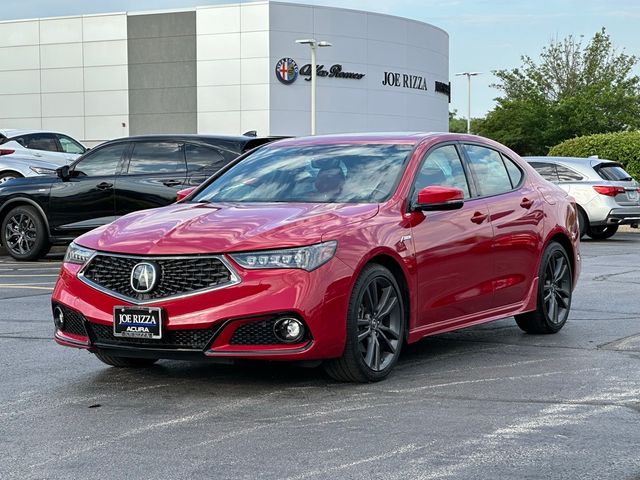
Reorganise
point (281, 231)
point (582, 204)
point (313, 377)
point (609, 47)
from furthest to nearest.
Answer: point (609, 47), point (582, 204), point (313, 377), point (281, 231)

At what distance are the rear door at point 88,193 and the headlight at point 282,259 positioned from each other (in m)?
9.76

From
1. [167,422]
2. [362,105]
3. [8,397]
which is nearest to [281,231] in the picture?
[167,422]

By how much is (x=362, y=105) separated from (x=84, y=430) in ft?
186

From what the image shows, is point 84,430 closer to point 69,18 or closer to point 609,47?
point 69,18

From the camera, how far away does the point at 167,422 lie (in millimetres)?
6004

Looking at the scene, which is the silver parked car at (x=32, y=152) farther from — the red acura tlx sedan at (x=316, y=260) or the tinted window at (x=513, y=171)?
the red acura tlx sedan at (x=316, y=260)

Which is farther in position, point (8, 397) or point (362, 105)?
point (362, 105)

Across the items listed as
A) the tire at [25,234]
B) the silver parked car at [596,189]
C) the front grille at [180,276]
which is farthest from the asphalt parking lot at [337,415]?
the silver parked car at [596,189]

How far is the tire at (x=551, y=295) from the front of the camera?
9.04 m

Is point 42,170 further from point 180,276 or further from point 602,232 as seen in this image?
point 180,276

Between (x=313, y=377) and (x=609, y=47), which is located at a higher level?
(x=609, y=47)

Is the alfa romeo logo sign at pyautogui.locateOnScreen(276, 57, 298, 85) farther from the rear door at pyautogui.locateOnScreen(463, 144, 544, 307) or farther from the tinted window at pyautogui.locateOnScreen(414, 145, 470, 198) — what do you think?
the tinted window at pyautogui.locateOnScreen(414, 145, 470, 198)

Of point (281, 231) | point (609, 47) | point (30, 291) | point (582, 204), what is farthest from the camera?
point (609, 47)

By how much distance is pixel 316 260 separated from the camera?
21.7 ft
